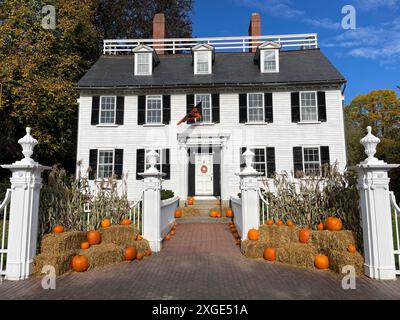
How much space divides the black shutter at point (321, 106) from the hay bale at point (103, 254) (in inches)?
493

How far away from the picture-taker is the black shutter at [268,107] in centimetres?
1596

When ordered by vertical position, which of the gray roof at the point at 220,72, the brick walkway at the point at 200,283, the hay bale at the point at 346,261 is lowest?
the brick walkway at the point at 200,283

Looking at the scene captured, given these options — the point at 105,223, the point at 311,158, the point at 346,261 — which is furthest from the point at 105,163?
the point at 346,261

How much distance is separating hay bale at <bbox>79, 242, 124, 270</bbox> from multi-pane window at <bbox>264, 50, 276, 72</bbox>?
1374 cm

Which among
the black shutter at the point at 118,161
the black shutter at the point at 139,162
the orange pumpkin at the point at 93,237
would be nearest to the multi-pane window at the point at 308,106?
the black shutter at the point at 139,162

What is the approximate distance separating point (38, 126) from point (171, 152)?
763 centimetres

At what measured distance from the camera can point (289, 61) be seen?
1817cm

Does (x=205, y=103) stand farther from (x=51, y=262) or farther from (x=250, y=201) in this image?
(x=51, y=262)

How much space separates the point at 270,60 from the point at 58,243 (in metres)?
14.9

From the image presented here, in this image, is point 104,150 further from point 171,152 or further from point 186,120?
point 186,120

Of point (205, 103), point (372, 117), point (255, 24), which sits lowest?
point (205, 103)

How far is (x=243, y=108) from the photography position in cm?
1614

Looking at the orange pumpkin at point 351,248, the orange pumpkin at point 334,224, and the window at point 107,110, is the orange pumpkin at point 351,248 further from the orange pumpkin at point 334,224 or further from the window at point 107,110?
the window at point 107,110
